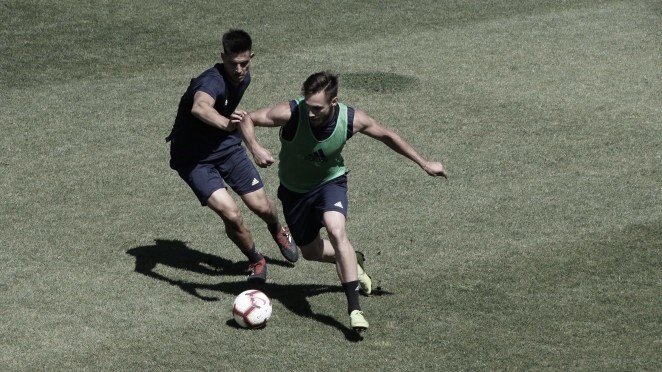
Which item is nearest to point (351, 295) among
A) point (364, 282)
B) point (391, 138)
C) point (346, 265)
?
point (346, 265)

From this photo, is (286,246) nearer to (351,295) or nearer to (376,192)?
(351,295)

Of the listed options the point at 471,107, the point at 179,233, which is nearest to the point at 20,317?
the point at 179,233

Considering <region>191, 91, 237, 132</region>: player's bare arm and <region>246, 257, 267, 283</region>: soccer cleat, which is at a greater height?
<region>191, 91, 237, 132</region>: player's bare arm

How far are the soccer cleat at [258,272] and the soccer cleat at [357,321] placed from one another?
162 cm

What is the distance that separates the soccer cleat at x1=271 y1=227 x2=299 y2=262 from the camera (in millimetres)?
12469

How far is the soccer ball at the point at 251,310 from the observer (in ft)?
35.0

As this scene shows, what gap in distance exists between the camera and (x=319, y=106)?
415 inches

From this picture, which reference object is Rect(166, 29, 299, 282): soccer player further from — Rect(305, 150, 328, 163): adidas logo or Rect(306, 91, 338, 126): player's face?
Rect(306, 91, 338, 126): player's face

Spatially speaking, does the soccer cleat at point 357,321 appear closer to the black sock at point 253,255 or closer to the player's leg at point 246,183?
the black sock at point 253,255

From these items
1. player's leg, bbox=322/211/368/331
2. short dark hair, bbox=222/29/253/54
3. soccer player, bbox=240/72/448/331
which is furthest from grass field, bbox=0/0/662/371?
short dark hair, bbox=222/29/253/54

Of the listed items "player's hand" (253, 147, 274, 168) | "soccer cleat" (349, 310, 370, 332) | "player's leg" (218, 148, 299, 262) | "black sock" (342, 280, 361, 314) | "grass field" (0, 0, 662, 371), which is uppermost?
"player's hand" (253, 147, 274, 168)

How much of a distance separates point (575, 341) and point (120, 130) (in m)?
8.29

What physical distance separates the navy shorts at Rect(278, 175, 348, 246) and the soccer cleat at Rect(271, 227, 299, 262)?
98cm

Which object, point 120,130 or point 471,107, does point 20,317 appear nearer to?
point 120,130
